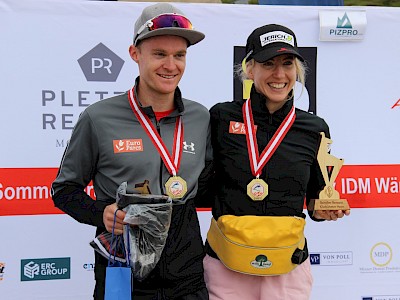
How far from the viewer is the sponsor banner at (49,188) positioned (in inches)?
124

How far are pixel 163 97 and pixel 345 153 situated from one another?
1812 millimetres

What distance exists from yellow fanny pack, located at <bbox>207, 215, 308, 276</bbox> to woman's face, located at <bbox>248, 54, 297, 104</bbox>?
0.47 meters

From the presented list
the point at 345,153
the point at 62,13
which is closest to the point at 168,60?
the point at 62,13

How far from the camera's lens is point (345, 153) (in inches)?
138

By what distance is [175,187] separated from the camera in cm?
196

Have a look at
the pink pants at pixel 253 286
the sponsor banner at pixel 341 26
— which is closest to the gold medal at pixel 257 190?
the pink pants at pixel 253 286

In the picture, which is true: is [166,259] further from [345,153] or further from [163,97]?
[345,153]

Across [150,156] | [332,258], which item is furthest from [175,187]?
[332,258]

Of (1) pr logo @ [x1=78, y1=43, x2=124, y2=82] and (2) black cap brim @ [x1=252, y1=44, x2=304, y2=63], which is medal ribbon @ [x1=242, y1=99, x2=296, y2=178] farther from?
(1) pr logo @ [x1=78, y1=43, x2=124, y2=82]

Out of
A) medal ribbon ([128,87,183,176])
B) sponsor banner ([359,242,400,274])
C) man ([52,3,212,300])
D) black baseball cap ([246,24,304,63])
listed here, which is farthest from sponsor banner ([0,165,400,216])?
black baseball cap ([246,24,304,63])

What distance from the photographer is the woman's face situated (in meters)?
2.17

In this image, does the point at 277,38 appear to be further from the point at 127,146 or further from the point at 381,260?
the point at 381,260

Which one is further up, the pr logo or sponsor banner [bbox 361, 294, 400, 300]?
the pr logo

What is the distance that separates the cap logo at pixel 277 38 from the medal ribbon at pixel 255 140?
258 mm
